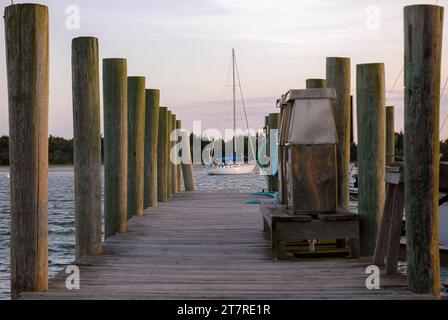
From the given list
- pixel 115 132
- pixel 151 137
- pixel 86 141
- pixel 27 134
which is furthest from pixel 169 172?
pixel 27 134

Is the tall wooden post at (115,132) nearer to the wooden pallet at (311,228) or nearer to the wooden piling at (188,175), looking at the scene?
the wooden pallet at (311,228)

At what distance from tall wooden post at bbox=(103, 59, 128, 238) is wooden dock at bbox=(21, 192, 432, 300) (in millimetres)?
511

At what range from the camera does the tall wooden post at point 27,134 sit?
6055mm

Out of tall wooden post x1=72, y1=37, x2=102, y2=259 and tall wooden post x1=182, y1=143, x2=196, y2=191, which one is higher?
tall wooden post x1=72, y1=37, x2=102, y2=259

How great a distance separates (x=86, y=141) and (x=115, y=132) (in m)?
1.76

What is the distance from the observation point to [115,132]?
32.6 ft

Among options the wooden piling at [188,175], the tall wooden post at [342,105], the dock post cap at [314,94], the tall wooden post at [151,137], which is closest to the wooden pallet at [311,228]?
the tall wooden post at [342,105]

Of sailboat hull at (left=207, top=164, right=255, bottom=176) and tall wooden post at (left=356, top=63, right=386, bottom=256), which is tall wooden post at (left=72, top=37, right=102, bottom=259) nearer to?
tall wooden post at (left=356, top=63, right=386, bottom=256)

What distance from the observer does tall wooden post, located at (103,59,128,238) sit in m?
9.84

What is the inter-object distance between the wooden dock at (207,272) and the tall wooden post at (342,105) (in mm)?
1219

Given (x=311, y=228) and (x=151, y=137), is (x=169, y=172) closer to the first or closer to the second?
(x=151, y=137)

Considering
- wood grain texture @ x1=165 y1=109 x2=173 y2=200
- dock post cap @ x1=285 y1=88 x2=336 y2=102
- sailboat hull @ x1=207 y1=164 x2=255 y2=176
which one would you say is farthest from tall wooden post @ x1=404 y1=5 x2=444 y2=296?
sailboat hull @ x1=207 y1=164 x2=255 y2=176
